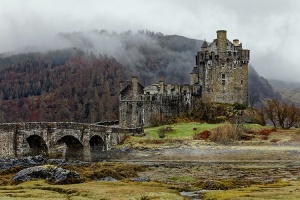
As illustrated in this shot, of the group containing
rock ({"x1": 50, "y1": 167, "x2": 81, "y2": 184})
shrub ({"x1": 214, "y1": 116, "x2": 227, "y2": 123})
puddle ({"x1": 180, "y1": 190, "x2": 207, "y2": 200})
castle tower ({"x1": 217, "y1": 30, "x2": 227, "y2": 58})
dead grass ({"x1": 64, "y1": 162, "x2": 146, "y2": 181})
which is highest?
castle tower ({"x1": 217, "y1": 30, "x2": 227, "y2": 58})

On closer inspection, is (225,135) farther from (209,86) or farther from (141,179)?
(141,179)

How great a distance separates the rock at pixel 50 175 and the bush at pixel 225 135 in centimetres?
4439

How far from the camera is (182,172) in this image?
59.4 metres

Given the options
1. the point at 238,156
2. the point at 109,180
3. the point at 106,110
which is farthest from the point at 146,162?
the point at 106,110

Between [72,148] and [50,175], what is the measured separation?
3574 centimetres

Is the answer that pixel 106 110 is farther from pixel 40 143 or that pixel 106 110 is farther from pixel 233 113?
pixel 40 143

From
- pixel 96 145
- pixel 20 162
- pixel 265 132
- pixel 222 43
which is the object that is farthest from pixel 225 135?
pixel 20 162

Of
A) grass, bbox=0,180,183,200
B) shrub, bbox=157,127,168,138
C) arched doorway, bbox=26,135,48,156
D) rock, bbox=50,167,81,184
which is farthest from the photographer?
shrub, bbox=157,127,168,138

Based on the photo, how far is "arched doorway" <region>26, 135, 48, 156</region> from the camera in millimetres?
74312

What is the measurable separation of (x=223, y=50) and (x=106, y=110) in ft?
276

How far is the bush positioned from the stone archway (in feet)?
76.6

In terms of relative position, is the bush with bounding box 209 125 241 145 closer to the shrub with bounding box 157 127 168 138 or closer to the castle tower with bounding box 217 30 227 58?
the shrub with bounding box 157 127 168 138

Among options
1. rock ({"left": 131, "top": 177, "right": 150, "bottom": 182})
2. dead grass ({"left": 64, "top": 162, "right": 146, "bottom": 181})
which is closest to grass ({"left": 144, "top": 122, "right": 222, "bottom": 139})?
dead grass ({"left": 64, "top": 162, "right": 146, "bottom": 181})

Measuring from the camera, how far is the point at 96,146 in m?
90.2
